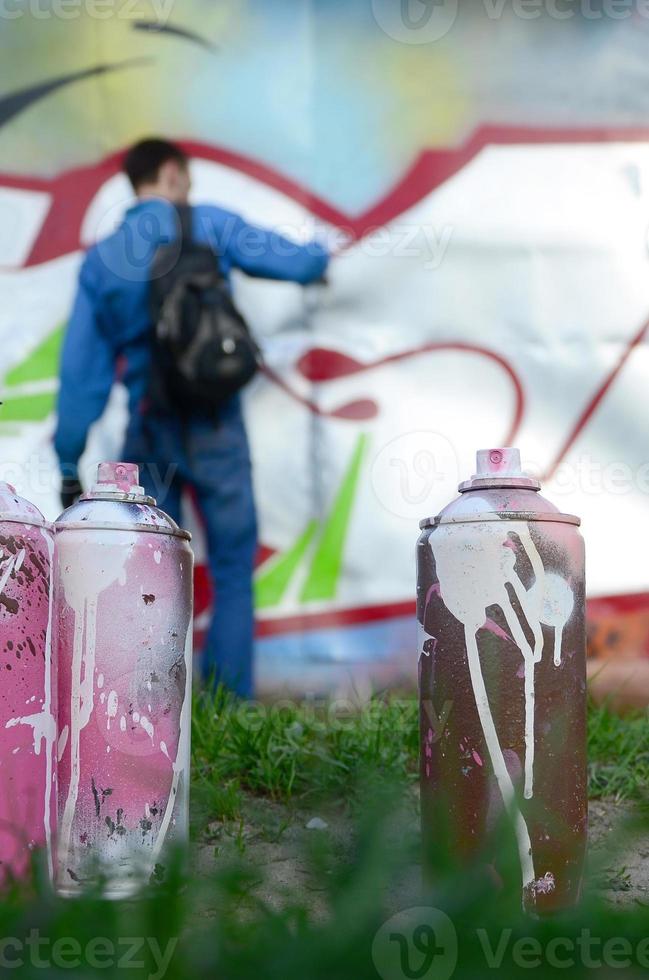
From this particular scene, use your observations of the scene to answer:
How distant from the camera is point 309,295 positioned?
3.98 meters

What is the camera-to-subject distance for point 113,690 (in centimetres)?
189

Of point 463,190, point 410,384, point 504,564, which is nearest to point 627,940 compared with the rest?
point 504,564

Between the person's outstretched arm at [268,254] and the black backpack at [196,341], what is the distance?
0.30 ft

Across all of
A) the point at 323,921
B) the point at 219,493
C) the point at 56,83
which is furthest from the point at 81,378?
the point at 323,921

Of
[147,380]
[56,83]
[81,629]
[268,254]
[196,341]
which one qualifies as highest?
[56,83]

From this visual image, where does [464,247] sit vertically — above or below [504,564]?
above

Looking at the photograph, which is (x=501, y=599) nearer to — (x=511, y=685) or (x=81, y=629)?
(x=511, y=685)

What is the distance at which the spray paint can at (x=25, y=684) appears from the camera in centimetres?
172

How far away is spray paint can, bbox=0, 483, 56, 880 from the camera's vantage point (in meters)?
1.72

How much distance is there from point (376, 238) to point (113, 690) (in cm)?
252

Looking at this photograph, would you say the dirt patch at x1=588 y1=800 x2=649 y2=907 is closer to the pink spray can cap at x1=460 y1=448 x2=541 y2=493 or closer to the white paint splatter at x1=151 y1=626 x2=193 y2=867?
the pink spray can cap at x1=460 y1=448 x2=541 y2=493

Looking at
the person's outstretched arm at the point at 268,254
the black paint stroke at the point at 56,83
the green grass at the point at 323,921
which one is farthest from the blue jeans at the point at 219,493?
the green grass at the point at 323,921

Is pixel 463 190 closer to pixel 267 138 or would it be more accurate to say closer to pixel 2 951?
pixel 267 138

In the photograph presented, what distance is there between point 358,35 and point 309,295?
994 mm
